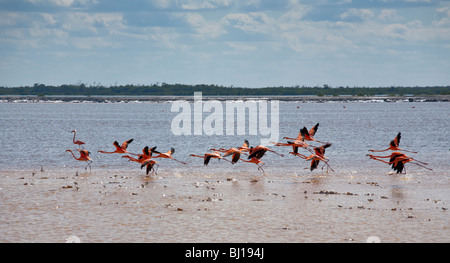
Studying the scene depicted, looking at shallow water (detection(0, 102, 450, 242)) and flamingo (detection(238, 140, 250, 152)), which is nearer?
shallow water (detection(0, 102, 450, 242))

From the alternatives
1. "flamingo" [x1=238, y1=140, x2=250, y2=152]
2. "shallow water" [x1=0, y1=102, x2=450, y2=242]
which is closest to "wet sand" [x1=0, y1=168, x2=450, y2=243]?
"shallow water" [x1=0, y1=102, x2=450, y2=242]

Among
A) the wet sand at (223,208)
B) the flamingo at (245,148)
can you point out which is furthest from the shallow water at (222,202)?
the flamingo at (245,148)

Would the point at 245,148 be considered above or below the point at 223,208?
above

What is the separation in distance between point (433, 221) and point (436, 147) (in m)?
20.3

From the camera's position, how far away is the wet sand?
40.8ft

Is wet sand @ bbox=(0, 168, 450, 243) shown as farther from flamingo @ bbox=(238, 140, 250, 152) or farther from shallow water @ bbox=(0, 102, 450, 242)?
flamingo @ bbox=(238, 140, 250, 152)

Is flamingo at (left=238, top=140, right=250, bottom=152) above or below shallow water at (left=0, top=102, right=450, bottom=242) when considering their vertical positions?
above

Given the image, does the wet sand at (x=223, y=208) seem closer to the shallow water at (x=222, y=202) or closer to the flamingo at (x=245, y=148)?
the shallow water at (x=222, y=202)

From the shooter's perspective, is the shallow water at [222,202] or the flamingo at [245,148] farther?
the flamingo at [245,148]

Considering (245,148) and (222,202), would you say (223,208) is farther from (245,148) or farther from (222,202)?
(245,148)

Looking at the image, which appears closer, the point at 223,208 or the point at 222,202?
the point at 223,208

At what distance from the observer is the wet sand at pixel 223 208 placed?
40.8 feet

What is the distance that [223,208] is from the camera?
49.0ft

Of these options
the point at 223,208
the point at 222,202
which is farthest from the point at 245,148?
the point at 223,208
